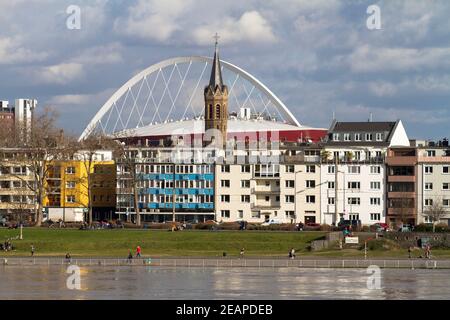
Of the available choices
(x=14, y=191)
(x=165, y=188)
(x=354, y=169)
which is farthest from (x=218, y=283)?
(x=14, y=191)

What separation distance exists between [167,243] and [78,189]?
57.1 meters

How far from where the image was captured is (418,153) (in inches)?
6206

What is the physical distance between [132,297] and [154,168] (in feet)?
314

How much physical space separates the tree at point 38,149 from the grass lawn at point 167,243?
78.6 ft

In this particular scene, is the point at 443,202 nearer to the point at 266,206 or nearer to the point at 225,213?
the point at 266,206

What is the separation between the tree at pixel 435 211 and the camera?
15125cm

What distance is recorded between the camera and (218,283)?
85.4 m

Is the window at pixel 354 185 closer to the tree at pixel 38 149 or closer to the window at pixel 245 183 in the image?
the window at pixel 245 183

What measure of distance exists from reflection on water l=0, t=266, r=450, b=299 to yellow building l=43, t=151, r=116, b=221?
72.8 metres

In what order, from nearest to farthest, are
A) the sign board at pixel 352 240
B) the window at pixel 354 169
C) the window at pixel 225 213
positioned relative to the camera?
the sign board at pixel 352 240, the window at pixel 354 169, the window at pixel 225 213

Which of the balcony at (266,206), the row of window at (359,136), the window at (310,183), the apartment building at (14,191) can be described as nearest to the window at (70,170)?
the apartment building at (14,191)

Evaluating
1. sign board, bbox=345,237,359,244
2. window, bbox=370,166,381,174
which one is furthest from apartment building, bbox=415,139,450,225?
sign board, bbox=345,237,359,244

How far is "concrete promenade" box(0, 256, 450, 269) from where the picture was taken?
329ft
